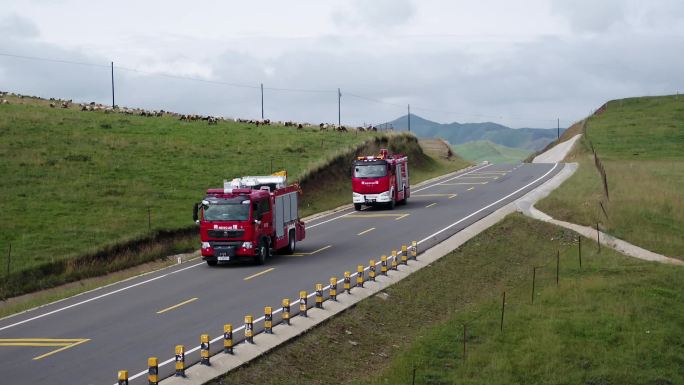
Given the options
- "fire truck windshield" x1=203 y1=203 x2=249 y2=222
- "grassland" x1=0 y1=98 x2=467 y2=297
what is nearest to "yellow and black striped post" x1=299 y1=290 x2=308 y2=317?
"fire truck windshield" x1=203 y1=203 x2=249 y2=222

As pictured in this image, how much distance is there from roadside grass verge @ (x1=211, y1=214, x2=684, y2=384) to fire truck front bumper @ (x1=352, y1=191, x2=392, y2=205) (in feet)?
47.1

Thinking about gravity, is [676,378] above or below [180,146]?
below

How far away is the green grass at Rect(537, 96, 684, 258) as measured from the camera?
44406mm

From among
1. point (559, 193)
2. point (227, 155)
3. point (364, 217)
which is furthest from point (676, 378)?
point (227, 155)

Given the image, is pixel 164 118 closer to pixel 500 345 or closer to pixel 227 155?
pixel 227 155

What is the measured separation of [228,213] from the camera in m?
32.7

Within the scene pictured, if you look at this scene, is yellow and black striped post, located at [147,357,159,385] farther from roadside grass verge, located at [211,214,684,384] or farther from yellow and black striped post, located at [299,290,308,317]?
yellow and black striped post, located at [299,290,308,317]

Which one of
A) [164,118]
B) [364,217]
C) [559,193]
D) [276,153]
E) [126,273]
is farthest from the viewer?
[164,118]

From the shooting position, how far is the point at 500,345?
2452 centimetres

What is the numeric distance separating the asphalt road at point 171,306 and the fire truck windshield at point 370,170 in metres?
3.84

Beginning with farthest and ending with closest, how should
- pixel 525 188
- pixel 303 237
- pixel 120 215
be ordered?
1. pixel 525 188
2. pixel 120 215
3. pixel 303 237

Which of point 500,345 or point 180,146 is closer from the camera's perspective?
point 500,345

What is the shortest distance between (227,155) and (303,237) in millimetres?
26754

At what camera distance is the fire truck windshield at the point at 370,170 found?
50406 mm
